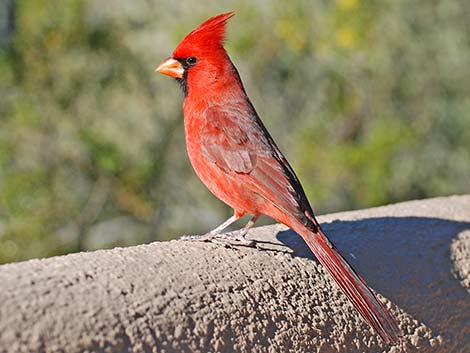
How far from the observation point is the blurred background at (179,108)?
531 cm

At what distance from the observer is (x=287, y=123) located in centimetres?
674

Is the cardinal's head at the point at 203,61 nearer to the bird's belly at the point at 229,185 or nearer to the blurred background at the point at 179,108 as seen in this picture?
the bird's belly at the point at 229,185

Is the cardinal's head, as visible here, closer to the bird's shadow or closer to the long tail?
the bird's shadow

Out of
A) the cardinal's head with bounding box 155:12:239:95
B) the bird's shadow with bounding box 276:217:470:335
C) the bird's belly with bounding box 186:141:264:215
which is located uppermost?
the cardinal's head with bounding box 155:12:239:95

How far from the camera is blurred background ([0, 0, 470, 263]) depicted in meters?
5.31

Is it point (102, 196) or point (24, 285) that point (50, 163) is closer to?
point (102, 196)

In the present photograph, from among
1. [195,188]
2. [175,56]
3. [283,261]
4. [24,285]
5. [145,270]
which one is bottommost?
[195,188]

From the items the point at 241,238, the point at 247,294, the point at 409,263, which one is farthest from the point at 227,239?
the point at 409,263

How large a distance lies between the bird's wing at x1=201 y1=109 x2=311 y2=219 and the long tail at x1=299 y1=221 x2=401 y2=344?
A: 0.32 meters

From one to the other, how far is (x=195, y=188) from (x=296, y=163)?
108cm

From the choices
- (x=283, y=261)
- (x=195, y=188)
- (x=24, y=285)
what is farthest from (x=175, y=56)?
(x=195, y=188)

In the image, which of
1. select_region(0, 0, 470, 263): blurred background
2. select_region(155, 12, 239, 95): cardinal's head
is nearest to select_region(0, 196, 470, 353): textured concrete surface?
select_region(155, 12, 239, 95): cardinal's head

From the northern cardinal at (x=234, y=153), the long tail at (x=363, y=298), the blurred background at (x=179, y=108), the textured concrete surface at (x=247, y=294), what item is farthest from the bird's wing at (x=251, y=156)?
the blurred background at (x=179, y=108)

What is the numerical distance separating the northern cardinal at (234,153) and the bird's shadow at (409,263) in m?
0.09
